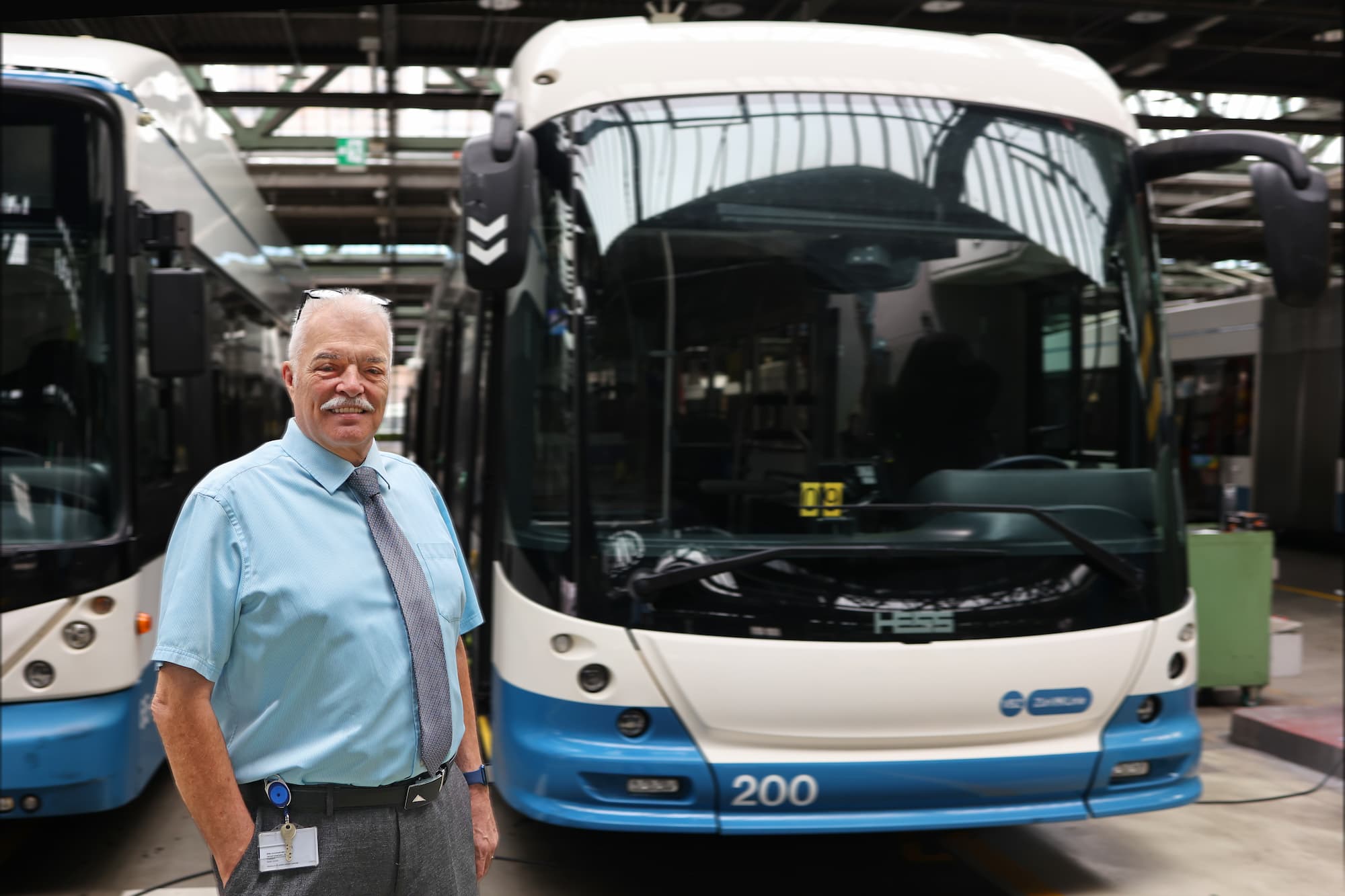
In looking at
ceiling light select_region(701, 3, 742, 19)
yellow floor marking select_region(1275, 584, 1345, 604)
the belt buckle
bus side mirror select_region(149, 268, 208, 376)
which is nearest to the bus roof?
bus side mirror select_region(149, 268, 208, 376)

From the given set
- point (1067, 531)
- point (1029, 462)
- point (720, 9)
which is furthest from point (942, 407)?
point (720, 9)

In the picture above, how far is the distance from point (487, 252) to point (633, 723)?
161 cm

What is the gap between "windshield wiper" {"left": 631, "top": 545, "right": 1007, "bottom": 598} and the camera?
4258 mm

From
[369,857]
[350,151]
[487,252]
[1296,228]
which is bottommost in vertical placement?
[369,857]

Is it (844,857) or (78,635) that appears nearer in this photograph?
(78,635)

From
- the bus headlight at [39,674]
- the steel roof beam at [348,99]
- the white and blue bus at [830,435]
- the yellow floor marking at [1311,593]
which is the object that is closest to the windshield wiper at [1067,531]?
the white and blue bus at [830,435]

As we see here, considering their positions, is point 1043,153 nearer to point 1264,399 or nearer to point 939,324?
point 939,324

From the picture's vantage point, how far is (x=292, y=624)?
2174 millimetres

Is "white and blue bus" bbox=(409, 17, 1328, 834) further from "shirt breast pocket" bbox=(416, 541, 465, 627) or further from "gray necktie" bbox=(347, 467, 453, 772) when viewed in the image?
"gray necktie" bbox=(347, 467, 453, 772)

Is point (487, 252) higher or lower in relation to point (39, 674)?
higher

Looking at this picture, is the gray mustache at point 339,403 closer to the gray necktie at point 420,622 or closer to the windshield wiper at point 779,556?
the gray necktie at point 420,622

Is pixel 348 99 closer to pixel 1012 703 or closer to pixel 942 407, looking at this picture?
pixel 942 407

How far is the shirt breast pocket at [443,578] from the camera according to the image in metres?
2.38

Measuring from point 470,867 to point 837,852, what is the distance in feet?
10.3
